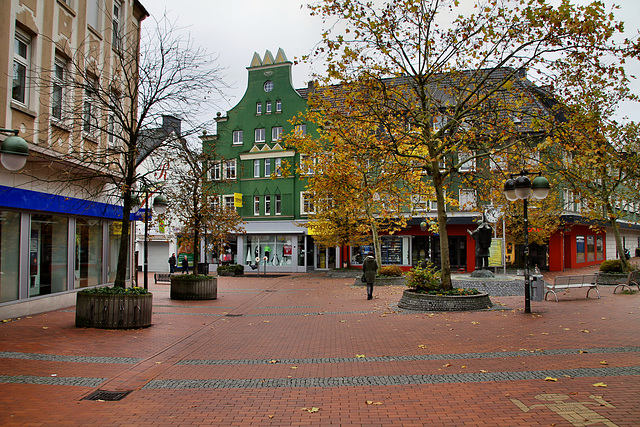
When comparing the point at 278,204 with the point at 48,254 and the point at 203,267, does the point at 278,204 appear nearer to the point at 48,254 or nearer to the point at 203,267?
the point at 203,267

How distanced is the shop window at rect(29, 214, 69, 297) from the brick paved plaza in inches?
58.5

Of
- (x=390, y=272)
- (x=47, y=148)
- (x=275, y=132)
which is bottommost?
(x=390, y=272)

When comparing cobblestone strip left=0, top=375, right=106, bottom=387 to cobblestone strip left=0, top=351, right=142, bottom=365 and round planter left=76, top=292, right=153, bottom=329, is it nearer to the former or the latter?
cobblestone strip left=0, top=351, right=142, bottom=365

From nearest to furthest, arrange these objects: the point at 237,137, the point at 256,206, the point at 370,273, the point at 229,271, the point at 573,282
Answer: the point at 573,282 < the point at 370,273 < the point at 229,271 < the point at 256,206 < the point at 237,137

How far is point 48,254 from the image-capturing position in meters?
13.5

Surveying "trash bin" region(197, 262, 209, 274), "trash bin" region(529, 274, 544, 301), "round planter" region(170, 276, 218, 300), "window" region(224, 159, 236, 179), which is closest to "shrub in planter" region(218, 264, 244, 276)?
"trash bin" region(197, 262, 209, 274)

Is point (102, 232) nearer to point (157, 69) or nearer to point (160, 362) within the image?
point (157, 69)

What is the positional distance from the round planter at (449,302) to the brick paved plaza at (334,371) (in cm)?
76

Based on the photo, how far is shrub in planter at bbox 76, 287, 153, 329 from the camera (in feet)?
34.1

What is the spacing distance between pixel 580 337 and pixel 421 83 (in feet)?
26.0

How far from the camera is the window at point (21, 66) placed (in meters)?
11.8

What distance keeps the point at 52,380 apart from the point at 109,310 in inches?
163

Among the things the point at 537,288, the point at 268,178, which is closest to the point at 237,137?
the point at 268,178

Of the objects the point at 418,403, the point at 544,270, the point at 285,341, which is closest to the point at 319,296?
the point at 285,341
